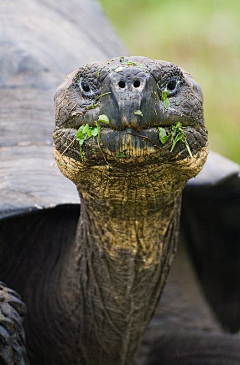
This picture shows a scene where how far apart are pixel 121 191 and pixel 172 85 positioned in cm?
38

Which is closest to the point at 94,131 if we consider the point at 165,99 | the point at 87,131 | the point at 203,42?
the point at 87,131

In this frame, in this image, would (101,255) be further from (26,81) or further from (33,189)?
(26,81)

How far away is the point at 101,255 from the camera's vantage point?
266 cm

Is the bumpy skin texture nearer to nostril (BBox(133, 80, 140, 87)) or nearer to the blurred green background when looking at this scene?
nostril (BBox(133, 80, 140, 87))

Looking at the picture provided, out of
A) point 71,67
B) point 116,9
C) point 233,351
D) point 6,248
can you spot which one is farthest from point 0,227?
point 116,9

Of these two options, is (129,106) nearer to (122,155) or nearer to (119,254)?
Answer: (122,155)

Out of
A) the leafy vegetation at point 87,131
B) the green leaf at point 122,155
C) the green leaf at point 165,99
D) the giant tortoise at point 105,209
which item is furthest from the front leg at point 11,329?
the green leaf at point 165,99

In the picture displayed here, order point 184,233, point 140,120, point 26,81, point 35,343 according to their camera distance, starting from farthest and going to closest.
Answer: point 184,233, point 26,81, point 35,343, point 140,120

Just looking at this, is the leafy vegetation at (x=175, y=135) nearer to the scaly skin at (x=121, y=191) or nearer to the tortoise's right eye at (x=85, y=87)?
the scaly skin at (x=121, y=191)

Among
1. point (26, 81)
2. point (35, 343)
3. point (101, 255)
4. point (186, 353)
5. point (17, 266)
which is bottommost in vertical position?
point (186, 353)

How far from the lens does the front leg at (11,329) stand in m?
2.57

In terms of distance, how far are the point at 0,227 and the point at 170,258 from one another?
0.74m

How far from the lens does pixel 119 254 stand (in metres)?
2.60

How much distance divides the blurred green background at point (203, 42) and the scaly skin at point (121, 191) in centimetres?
319
